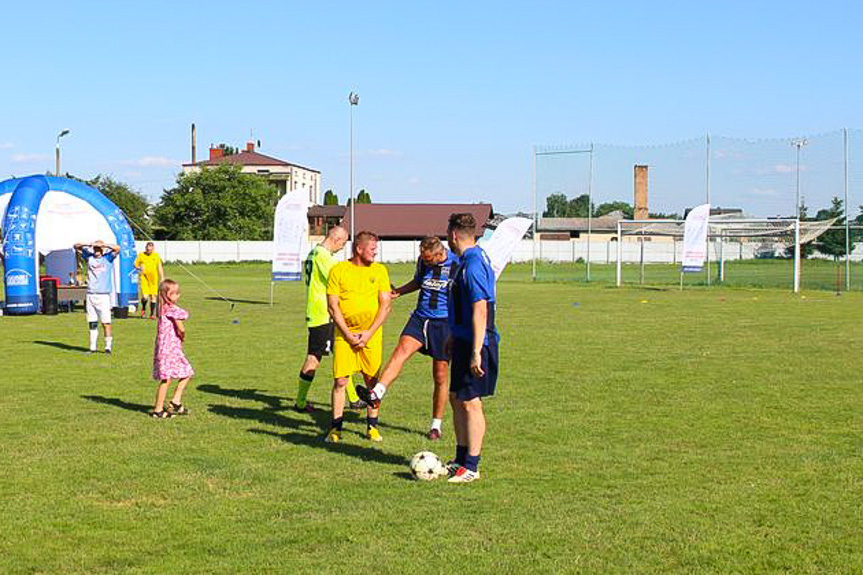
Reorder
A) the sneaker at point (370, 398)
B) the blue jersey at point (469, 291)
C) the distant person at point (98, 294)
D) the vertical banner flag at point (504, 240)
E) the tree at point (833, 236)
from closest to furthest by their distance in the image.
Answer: the blue jersey at point (469, 291), the sneaker at point (370, 398), the distant person at point (98, 294), the vertical banner flag at point (504, 240), the tree at point (833, 236)

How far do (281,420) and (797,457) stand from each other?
5028 millimetres

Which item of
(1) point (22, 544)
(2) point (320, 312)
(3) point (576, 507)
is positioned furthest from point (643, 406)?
(1) point (22, 544)

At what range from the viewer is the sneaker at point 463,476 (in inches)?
300

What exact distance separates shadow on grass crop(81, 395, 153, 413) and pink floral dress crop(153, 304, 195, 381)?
1.83 feet

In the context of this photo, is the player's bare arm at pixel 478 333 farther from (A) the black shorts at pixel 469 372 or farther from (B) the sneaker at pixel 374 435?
(B) the sneaker at pixel 374 435

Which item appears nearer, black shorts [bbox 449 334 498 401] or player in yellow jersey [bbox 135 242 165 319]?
black shorts [bbox 449 334 498 401]

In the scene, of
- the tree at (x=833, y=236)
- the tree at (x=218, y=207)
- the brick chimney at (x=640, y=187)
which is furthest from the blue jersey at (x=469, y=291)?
the tree at (x=218, y=207)

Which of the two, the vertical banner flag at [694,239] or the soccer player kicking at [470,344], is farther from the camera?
the vertical banner flag at [694,239]

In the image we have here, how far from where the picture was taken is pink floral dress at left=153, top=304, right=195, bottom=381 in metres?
10.8

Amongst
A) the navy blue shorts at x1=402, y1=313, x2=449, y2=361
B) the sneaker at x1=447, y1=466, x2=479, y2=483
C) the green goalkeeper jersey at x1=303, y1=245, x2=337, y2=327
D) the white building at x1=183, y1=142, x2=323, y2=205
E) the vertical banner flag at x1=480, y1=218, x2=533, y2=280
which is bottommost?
the sneaker at x1=447, y1=466, x2=479, y2=483

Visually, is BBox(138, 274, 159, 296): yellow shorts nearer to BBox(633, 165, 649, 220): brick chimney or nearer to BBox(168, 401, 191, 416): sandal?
BBox(168, 401, 191, 416): sandal

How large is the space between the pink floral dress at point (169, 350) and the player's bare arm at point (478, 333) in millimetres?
4379

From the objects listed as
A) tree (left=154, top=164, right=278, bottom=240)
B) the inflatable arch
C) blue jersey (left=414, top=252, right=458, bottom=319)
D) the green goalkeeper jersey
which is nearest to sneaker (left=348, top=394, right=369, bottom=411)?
the green goalkeeper jersey

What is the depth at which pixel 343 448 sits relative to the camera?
904cm
